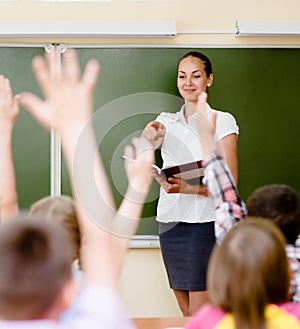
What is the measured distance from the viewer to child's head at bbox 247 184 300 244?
2102mm

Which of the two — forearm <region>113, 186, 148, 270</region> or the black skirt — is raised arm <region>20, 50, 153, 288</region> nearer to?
forearm <region>113, 186, 148, 270</region>

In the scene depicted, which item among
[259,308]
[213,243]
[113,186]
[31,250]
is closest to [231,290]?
[259,308]

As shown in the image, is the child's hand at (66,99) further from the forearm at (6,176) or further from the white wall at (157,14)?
A: the white wall at (157,14)

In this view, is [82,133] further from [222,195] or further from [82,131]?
[222,195]

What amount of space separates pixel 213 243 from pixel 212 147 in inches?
53.9

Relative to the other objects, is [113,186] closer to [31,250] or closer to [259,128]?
[259,128]

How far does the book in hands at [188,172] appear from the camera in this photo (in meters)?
3.39

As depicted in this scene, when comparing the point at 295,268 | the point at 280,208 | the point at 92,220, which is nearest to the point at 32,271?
the point at 92,220

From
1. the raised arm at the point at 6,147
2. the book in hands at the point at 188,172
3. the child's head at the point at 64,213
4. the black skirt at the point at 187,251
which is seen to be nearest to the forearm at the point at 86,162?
the raised arm at the point at 6,147

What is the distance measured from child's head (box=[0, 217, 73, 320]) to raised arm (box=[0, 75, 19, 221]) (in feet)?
1.68

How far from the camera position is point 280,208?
213 centimetres

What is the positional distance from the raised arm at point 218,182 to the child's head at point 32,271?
40.7 inches

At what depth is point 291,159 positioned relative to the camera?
4.04 metres

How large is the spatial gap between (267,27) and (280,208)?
6.81 ft
